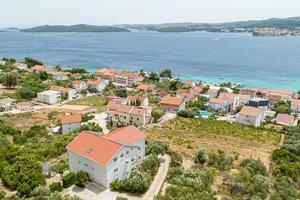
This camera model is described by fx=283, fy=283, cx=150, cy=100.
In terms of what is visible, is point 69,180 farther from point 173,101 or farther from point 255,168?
point 173,101

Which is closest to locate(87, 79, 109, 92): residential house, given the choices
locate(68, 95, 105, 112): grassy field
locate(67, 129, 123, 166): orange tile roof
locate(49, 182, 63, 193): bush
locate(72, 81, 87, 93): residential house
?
locate(72, 81, 87, 93): residential house

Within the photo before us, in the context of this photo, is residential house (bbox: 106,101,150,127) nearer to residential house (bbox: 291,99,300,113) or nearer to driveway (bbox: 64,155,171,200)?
driveway (bbox: 64,155,171,200)

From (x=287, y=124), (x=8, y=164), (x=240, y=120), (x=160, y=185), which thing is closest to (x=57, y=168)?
(x=8, y=164)

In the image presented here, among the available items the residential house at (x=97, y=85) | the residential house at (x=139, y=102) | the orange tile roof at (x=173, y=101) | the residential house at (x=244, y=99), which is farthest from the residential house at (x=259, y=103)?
the residential house at (x=97, y=85)

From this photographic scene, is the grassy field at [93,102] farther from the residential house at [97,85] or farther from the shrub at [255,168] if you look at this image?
the shrub at [255,168]

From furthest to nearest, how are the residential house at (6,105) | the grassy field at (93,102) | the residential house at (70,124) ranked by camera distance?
1. the grassy field at (93,102)
2. the residential house at (6,105)
3. the residential house at (70,124)

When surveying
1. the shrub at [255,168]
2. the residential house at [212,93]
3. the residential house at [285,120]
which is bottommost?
the residential house at [285,120]

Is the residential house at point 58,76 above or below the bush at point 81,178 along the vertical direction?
below

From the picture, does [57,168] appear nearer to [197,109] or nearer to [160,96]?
[197,109]
